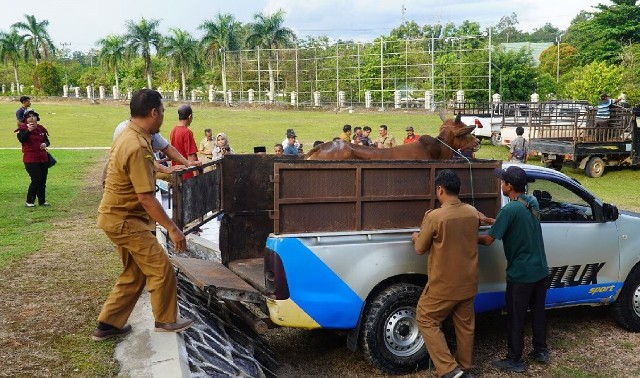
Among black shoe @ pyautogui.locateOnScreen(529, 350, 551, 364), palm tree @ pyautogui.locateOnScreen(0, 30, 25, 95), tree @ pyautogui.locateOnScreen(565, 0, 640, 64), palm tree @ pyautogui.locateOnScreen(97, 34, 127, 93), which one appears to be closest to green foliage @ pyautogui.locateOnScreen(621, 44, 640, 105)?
tree @ pyautogui.locateOnScreen(565, 0, 640, 64)

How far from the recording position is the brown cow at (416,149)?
612cm

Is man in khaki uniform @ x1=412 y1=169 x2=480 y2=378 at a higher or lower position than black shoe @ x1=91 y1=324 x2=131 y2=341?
higher

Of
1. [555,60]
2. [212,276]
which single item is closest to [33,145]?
[212,276]

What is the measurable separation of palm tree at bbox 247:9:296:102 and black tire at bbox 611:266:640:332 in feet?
168

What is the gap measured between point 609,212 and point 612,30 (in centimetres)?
3756

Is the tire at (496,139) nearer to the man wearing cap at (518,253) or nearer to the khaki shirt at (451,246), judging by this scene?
the man wearing cap at (518,253)

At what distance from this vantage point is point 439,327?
16.2ft

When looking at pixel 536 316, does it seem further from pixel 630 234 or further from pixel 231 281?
pixel 231 281

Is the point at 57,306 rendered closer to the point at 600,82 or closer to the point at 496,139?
the point at 496,139

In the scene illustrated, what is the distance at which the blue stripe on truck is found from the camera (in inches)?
→ 191

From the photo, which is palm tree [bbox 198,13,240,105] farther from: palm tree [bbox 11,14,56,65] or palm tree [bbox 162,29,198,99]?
palm tree [bbox 11,14,56,65]

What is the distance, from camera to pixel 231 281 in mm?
5488

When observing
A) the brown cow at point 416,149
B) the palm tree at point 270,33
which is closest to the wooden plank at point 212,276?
the brown cow at point 416,149

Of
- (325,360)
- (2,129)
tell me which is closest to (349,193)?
(325,360)
